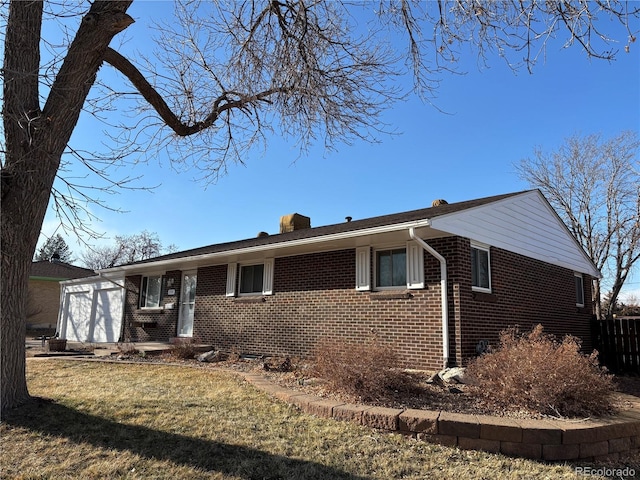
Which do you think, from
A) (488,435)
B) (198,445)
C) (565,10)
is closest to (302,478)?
(198,445)

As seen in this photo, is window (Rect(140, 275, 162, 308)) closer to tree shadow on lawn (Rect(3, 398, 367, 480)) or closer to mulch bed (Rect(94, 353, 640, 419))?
mulch bed (Rect(94, 353, 640, 419))

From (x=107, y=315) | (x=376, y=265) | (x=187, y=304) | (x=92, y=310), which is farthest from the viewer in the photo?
(x=92, y=310)

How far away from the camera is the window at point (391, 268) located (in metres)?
9.02

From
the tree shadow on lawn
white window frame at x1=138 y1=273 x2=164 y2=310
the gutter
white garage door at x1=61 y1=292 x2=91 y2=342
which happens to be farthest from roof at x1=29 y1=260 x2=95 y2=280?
the tree shadow on lawn

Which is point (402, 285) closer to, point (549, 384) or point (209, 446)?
point (549, 384)

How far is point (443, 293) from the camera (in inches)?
321

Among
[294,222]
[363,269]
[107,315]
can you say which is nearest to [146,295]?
[107,315]

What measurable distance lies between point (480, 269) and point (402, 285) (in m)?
1.68

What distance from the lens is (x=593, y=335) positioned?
13.1 meters

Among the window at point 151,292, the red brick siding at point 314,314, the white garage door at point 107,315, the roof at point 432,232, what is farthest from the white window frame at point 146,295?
the red brick siding at point 314,314

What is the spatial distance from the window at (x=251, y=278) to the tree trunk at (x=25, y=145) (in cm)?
688

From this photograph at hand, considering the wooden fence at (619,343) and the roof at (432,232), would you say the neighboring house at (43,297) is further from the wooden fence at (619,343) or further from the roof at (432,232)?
the wooden fence at (619,343)

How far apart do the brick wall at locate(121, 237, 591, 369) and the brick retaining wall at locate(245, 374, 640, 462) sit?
2.53m

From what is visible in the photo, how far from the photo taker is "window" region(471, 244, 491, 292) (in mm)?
8898
